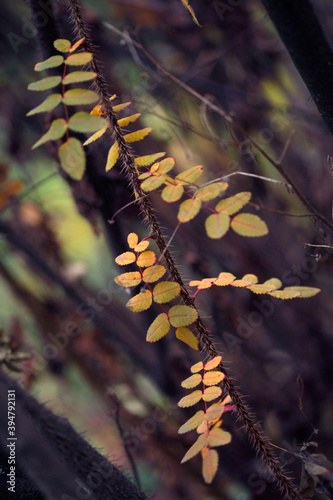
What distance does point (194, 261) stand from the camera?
4.92 feet

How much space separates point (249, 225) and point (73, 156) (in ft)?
0.73

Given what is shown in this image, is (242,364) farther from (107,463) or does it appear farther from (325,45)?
(325,45)

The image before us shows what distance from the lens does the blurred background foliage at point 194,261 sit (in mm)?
1621

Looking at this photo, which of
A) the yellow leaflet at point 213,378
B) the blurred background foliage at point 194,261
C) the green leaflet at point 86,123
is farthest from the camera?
the blurred background foliage at point 194,261

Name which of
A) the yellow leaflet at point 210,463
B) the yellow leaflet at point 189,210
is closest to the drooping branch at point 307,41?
the yellow leaflet at point 189,210

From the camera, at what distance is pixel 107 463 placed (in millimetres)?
629

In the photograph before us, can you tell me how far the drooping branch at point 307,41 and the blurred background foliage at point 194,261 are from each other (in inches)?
34.6

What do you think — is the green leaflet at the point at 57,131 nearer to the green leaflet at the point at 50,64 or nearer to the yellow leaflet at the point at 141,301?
the green leaflet at the point at 50,64

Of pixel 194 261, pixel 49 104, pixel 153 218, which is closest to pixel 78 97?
pixel 49 104

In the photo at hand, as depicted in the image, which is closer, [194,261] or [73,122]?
[73,122]

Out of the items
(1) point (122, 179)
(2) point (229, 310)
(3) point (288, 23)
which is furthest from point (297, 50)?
(2) point (229, 310)

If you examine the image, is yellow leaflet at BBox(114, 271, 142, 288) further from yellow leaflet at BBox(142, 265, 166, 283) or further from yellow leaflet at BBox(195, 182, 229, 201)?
yellow leaflet at BBox(195, 182, 229, 201)

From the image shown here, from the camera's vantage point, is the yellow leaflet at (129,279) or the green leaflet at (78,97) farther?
the yellow leaflet at (129,279)

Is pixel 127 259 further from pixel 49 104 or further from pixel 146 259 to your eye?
pixel 49 104
